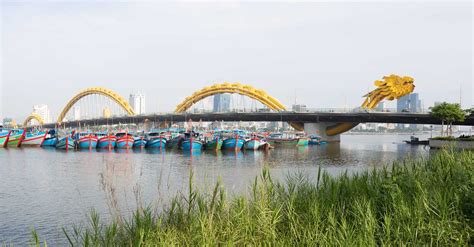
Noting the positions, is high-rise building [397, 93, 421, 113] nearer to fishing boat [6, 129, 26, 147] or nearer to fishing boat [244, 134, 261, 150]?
fishing boat [244, 134, 261, 150]

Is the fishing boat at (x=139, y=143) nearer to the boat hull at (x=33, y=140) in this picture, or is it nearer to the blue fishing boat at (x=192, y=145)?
the blue fishing boat at (x=192, y=145)

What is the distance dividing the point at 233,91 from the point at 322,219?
107162 millimetres

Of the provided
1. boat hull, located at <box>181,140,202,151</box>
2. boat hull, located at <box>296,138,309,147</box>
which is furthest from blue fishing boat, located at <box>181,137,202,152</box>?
boat hull, located at <box>296,138,309,147</box>

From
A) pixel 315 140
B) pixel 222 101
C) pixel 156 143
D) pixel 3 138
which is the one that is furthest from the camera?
pixel 222 101

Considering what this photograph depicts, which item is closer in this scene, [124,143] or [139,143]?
[124,143]

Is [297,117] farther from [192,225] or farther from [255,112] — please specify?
[192,225]

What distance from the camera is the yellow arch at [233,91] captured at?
112 m

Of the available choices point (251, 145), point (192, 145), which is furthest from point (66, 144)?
point (251, 145)

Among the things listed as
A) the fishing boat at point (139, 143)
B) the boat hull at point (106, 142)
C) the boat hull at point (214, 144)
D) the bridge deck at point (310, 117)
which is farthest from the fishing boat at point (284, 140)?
the boat hull at point (106, 142)

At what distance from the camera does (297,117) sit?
294ft

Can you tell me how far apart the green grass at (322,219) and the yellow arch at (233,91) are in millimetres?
99273

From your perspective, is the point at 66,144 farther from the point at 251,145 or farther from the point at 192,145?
the point at 251,145

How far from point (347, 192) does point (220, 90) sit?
10810 cm

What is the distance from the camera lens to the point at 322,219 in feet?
32.4
